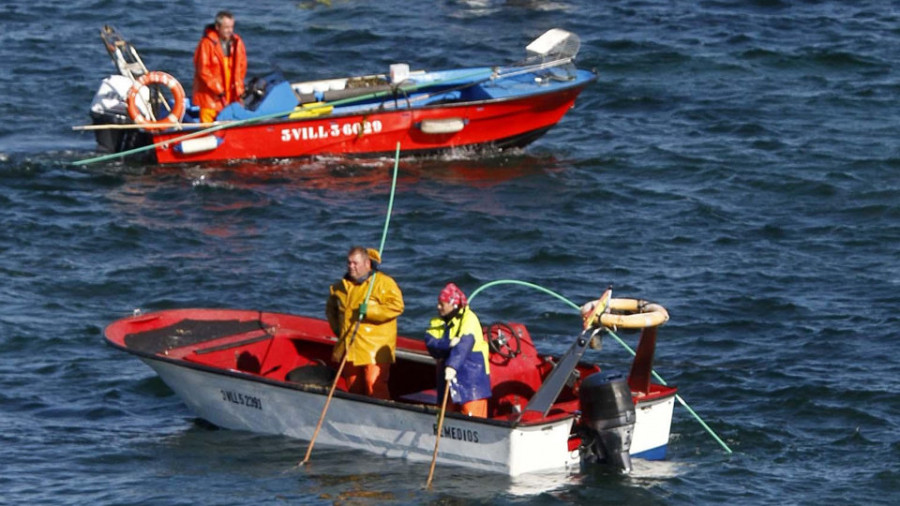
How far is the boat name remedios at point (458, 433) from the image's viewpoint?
1086cm

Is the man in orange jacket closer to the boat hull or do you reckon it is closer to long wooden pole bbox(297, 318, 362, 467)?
the boat hull

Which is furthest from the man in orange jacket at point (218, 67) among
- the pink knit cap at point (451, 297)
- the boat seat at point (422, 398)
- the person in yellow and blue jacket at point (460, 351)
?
the pink knit cap at point (451, 297)

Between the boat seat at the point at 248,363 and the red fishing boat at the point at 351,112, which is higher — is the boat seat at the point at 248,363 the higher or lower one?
the lower one

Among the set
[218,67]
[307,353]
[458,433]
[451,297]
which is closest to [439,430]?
[458,433]

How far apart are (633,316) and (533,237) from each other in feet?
20.0

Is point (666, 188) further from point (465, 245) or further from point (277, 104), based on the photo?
point (277, 104)

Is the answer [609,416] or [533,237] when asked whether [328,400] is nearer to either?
[609,416]

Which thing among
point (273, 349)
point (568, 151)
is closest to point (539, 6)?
point (568, 151)

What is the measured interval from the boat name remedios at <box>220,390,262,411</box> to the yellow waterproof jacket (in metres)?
0.70

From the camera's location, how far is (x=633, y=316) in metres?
10.8

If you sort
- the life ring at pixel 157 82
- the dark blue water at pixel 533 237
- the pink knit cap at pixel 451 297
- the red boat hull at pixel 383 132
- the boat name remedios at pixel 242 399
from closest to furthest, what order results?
1. the pink knit cap at pixel 451 297
2. the dark blue water at pixel 533 237
3. the boat name remedios at pixel 242 399
4. the life ring at pixel 157 82
5. the red boat hull at pixel 383 132

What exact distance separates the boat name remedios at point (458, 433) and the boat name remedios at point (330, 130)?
785 centimetres

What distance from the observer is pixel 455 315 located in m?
10.9

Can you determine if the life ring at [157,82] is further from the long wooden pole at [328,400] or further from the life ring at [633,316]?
the life ring at [633,316]
